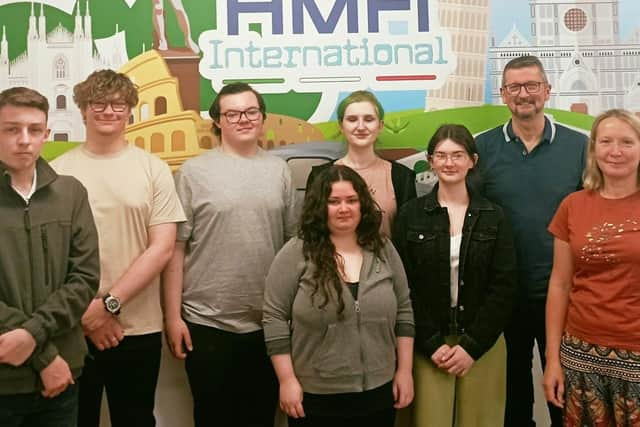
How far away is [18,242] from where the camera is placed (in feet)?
5.90

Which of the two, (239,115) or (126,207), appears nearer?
(126,207)

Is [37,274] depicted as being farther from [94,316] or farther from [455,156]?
[455,156]

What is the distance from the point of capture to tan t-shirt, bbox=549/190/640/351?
1.89 meters

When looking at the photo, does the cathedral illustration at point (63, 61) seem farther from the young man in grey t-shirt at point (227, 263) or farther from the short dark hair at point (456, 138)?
the short dark hair at point (456, 138)

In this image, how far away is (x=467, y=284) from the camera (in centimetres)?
223

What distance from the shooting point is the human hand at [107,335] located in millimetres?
2256

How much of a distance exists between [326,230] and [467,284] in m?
0.60

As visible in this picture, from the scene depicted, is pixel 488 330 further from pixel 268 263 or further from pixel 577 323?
pixel 268 263

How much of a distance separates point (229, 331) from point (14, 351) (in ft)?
2.79

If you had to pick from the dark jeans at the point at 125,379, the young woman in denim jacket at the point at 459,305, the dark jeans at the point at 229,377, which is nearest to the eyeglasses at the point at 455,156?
the young woman in denim jacket at the point at 459,305

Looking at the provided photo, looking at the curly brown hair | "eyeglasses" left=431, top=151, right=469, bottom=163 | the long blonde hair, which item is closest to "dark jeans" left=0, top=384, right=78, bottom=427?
the curly brown hair

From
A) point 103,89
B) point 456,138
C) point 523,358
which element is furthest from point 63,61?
point 523,358

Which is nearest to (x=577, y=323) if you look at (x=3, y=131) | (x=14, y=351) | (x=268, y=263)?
(x=268, y=263)

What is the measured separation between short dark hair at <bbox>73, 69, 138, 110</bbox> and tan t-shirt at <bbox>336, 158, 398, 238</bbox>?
102cm
